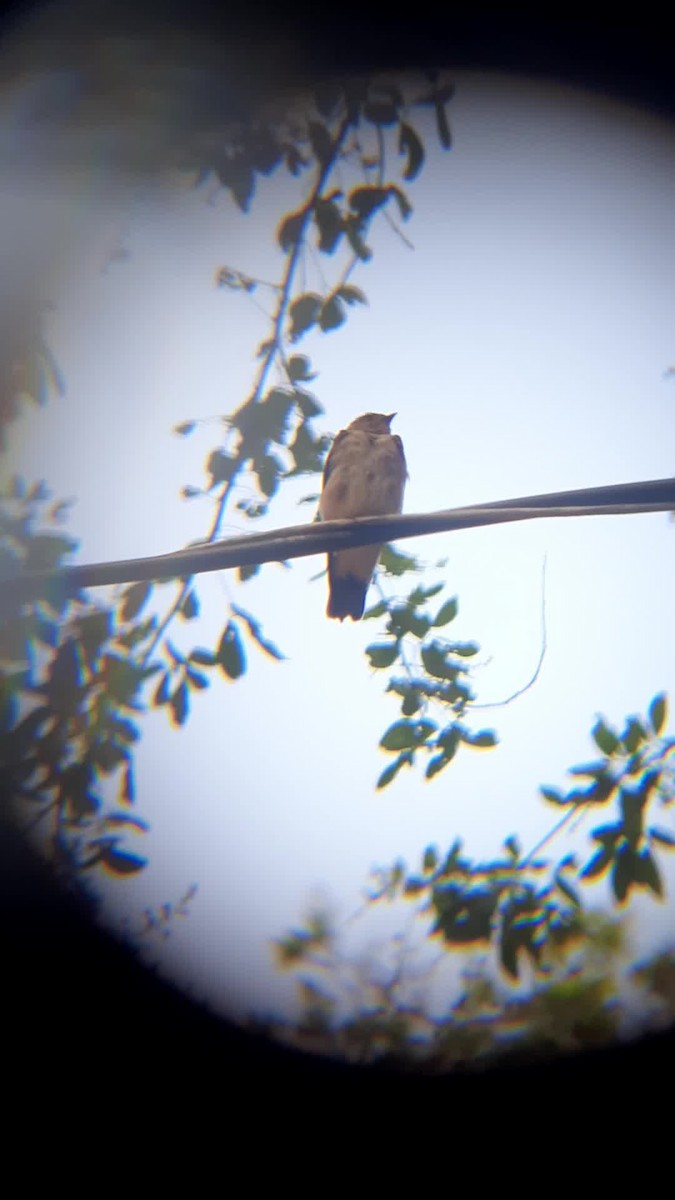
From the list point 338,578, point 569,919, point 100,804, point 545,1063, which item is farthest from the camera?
point 338,578

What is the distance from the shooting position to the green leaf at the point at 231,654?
7.35 ft

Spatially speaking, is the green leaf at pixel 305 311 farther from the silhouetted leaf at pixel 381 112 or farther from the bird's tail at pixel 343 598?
the bird's tail at pixel 343 598

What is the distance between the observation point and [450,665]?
8.13ft

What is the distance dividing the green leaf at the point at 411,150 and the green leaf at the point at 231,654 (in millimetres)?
1563

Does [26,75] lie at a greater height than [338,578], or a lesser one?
greater

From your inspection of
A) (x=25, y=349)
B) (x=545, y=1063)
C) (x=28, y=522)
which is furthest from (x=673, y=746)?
(x=25, y=349)

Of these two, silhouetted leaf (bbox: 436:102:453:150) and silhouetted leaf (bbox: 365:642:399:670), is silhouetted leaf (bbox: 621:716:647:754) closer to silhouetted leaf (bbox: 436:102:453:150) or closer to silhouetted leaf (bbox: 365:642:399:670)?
silhouetted leaf (bbox: 365:642:399:670)

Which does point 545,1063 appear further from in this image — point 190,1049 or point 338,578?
point 338,578

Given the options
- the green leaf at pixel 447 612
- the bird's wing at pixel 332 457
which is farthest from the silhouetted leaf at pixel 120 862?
the bird's wing at pixel 332 457

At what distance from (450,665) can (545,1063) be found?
156cm

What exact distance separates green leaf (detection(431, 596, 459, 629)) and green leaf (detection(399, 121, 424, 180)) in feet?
4.56

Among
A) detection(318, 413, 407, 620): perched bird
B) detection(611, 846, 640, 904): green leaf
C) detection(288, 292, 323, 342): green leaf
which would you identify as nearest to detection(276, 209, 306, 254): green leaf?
detection(288, 292, 323, 342): green leaf

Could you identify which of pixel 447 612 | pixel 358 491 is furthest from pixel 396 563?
pixel 358 491

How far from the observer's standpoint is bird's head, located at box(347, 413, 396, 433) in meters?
4.20
